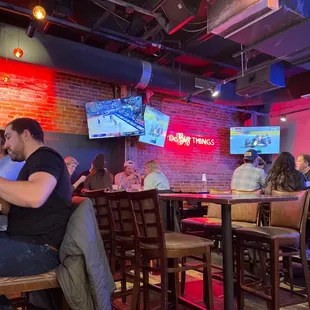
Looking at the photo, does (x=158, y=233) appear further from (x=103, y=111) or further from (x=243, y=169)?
(x=103, y=111)

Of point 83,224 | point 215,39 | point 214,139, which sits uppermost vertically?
point 215,39

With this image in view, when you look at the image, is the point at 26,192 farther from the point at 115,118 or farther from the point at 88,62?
the point at 115,118

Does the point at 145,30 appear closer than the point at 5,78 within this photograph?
No

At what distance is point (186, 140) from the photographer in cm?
788

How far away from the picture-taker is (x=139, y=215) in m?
2.39

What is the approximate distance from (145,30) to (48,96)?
82.6 inches

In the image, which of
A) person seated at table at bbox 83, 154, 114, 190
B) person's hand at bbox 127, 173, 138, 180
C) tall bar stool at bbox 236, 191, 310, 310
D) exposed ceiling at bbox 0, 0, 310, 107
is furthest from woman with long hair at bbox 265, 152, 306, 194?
person's hand at bbox 127, 173, 138, 180

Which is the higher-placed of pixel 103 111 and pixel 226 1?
pixel 226 1

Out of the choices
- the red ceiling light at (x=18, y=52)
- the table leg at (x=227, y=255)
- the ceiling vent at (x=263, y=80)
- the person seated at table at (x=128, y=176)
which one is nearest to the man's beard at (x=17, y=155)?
the table leg at (x=227, y=255)

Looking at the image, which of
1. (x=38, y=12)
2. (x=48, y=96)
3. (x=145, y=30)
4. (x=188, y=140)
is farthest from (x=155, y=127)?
(x=38, y=12)

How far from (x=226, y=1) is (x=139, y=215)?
106 inches

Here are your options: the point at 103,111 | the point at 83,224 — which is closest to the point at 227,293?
the point at 83,224

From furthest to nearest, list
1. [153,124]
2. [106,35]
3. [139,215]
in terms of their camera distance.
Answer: [153,124] → [106,35] → [139,215]

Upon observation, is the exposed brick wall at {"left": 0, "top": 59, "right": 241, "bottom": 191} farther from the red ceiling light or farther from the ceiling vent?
the ceiling vent
